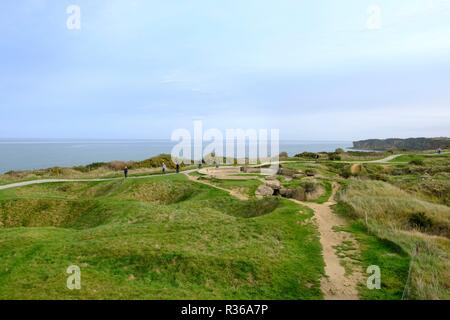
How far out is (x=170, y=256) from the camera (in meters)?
12.6

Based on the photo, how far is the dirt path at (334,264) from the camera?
414 inches

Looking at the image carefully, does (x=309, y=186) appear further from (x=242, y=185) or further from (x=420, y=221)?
(x=420, y=221)

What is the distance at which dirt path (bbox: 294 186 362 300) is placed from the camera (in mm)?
10514

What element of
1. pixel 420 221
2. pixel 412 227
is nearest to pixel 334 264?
pixel 412 227

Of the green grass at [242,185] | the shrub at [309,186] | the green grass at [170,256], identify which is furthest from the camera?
the green grass at [242,185]

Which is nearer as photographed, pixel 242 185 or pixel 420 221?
pixel 420 221

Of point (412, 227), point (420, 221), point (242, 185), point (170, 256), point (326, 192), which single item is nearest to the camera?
point (170, 256)

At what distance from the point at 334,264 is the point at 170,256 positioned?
267 inches

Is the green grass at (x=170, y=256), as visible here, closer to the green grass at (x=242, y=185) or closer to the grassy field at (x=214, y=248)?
the grassy field at (x=214, y=248)

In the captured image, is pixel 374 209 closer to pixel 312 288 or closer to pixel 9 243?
pixel 312 288

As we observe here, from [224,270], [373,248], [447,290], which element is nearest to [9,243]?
[224,270]

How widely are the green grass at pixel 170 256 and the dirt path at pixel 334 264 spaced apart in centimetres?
37

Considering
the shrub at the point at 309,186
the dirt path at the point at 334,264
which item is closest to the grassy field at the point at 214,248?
the dirt path at the point at 334,264
